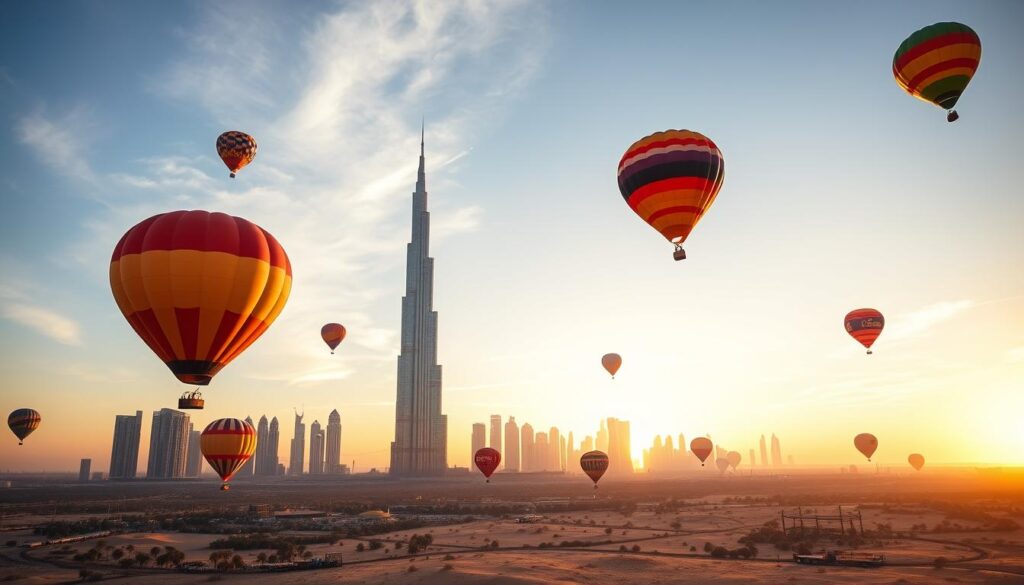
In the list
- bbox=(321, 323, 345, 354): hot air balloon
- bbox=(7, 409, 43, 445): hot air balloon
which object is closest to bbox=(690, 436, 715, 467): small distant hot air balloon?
bbox=(321, 323, 345, 354): hot air balloon

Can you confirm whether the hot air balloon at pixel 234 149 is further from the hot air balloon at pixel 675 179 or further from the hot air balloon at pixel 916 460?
the hot air balloon at pixel 916 460

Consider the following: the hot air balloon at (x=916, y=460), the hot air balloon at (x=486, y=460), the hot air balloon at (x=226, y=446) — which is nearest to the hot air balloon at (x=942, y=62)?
the hot air balloon at (x=226, y=446)

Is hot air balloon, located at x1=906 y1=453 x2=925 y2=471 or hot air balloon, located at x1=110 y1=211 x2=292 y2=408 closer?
hot air balloon, located at x1=110 y1=211 x2=292 y2=408

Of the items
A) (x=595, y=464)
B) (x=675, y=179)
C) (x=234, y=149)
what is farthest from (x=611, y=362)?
(x=234, y=149)

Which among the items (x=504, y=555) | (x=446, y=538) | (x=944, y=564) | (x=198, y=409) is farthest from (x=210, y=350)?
(x=944, y=564)

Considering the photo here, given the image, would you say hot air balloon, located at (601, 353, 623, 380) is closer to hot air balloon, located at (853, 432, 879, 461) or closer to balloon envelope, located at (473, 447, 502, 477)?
balloon envelope, located at (473, 447, 502, 477)

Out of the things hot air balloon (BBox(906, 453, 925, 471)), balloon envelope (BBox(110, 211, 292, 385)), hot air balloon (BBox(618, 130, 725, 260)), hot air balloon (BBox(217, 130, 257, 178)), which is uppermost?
hot air balloon (BBox(217, 130, 257, 178))

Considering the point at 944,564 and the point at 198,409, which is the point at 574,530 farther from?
the point at 198,409
